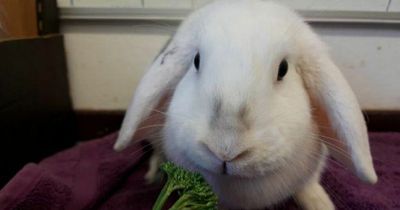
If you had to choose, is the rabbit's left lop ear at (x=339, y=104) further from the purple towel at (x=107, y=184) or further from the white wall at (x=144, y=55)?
the white wall at (x=144, y=55)

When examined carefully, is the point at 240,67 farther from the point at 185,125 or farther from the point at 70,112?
the point at 70,112

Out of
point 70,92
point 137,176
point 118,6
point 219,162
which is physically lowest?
point 137,176

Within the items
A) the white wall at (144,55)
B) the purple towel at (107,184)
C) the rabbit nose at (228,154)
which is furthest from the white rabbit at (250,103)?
the white wall at (144,55)

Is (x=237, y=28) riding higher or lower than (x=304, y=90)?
higher

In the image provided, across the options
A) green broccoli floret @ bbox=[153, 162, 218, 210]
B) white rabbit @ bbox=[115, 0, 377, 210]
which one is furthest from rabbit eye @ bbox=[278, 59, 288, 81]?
green broccoli floret @ bbox=[153, 162, 218, 210]

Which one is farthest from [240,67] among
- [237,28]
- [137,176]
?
[137,176]

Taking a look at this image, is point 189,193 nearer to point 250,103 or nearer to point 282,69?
point 250,103

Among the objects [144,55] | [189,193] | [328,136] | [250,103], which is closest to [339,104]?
[328,136]
